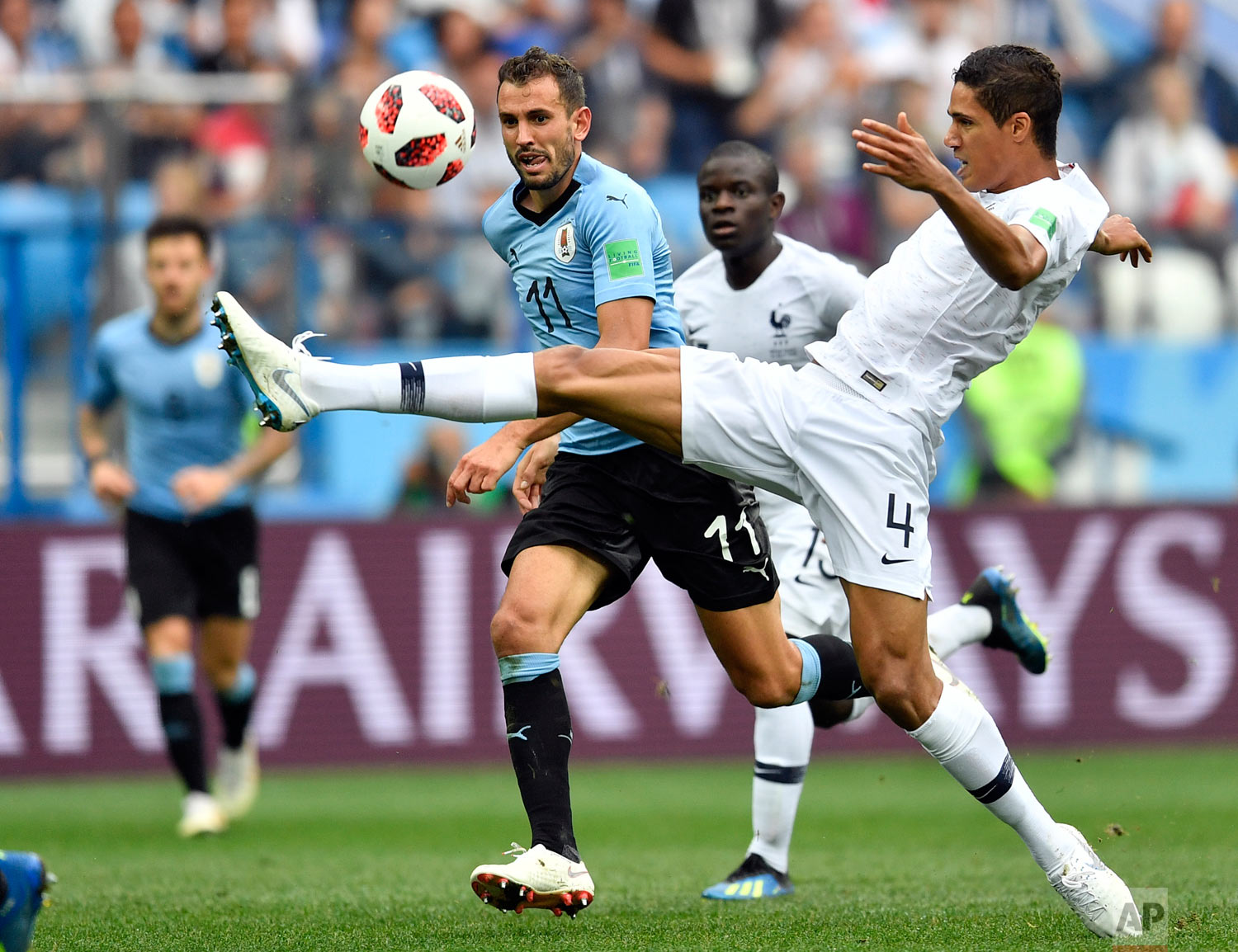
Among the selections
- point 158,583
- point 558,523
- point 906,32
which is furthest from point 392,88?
point 906,32

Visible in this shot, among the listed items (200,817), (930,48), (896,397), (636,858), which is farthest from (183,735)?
(930,48)

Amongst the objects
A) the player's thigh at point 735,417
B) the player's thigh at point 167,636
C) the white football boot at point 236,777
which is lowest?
the white football boot at point 236,777

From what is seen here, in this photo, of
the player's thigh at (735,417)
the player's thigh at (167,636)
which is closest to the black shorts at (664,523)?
the player's thigh at (735,417)

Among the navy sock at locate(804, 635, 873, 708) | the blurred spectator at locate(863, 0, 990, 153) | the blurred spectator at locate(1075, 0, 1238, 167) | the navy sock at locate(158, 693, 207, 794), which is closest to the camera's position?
the navy sock at locate(804, 635, 873, 708)

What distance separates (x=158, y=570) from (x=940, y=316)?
481 cm

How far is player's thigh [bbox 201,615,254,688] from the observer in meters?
8.75

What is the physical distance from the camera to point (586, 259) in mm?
5473

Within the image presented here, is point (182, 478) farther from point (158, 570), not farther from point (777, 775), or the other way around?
point (777, 775)

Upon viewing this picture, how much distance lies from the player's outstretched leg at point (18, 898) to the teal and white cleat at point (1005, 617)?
12.7 feet

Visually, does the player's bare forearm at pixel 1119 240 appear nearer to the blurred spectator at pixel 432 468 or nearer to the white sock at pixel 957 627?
the white sock at pixel 957 627

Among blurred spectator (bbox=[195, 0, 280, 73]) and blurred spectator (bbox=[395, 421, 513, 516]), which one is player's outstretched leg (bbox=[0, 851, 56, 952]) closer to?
blurred spectator (bbox=[395, 421, 513, 516])

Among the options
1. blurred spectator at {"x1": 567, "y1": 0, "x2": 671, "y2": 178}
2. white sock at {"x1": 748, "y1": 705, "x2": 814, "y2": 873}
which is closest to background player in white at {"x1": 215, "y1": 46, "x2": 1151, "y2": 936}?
white sock at {"x1": 748, "y1": 705, "x2": 814, "y2": 873}

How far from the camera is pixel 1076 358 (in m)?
12.1

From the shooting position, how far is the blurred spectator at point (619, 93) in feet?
42.1
